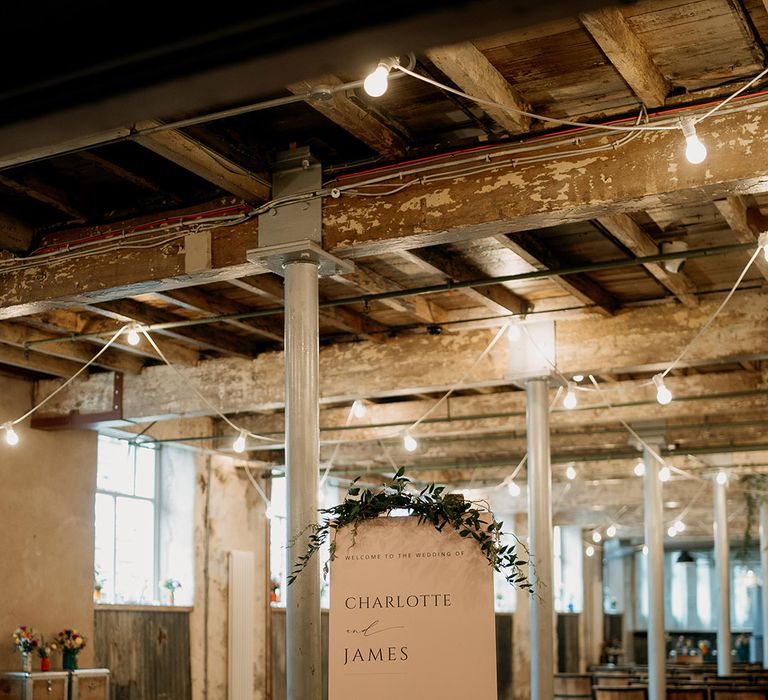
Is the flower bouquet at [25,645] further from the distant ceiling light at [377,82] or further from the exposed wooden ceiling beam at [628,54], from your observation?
the exposed wooden ceiling beam at [628,54]

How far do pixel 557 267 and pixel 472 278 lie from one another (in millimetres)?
745

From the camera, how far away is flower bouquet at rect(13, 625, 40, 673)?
412 inches

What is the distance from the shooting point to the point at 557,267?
8.47m

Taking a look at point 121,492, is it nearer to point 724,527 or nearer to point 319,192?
point 319,192

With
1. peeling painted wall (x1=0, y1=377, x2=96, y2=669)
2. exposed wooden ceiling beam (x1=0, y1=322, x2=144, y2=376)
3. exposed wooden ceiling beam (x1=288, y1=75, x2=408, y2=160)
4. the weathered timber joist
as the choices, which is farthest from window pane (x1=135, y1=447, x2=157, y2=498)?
exposed wooden ceiling beam (x1=288, y1=75, x2=408, y2=160)

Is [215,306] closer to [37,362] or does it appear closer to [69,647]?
[37,362]

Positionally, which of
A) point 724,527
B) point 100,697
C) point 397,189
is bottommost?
point 100,697

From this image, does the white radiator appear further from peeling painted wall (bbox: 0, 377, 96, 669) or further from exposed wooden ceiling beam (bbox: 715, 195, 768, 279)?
exposed wooden ceiling beam (bbox: 715, 195, 768, 279)

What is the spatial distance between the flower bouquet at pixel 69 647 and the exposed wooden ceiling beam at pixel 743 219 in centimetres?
740

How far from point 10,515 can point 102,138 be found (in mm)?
6440

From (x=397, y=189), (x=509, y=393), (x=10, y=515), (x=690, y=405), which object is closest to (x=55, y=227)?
(x=397, y=189)

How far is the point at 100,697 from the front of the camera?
35.4 feet

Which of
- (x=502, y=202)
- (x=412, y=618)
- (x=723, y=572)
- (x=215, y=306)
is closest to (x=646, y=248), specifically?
(x=502, y=202)

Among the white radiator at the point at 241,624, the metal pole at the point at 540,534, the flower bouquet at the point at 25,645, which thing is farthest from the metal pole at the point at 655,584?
the flower bouquet at the point at 25,645
